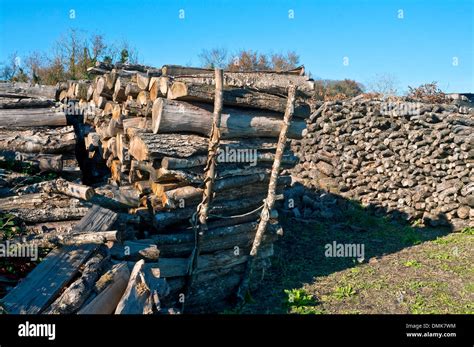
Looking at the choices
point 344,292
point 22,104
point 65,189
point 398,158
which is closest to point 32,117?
point 22,104

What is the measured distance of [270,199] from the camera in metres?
7.27

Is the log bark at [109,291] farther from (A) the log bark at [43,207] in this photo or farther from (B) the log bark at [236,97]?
(B) the log bark at [236,97]

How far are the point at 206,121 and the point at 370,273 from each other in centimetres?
396

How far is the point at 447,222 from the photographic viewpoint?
37.2ft

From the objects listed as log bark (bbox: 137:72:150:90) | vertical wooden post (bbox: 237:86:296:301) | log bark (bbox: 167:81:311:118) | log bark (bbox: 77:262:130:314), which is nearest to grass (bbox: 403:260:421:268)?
vertical wooden post (bbox: 237:86:296:301)

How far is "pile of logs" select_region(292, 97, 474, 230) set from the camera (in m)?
11.4

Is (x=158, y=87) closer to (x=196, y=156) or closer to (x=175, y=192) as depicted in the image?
(x=196, y=156)

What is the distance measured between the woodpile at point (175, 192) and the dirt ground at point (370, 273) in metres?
0.72

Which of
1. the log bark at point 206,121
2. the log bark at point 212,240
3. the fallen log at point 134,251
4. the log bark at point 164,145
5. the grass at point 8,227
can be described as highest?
the log bark at point 206,121

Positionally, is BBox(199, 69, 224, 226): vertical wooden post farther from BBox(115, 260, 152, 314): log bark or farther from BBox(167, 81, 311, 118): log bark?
BBox(115, 260, 152, 314): log bark

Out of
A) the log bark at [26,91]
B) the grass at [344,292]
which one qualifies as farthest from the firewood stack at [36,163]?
the grass at [344,292]

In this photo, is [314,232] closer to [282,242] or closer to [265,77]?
[282,242]

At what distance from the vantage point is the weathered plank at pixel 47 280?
14.4ft
